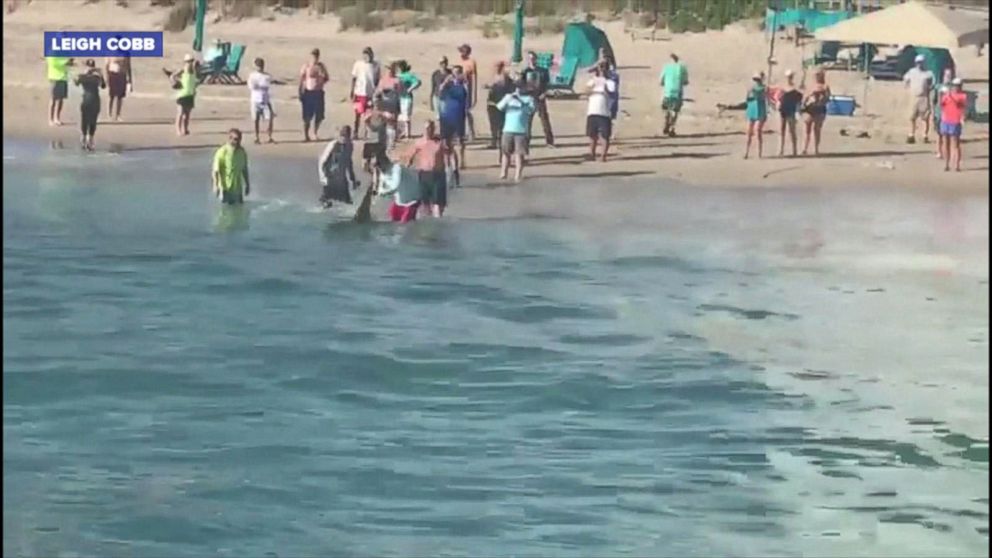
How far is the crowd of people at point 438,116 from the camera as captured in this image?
71.9ft

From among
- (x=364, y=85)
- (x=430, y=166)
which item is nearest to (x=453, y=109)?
(x=364, y=85)

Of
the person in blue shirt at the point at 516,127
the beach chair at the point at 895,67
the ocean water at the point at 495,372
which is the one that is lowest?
the ocean water at the point at 495,372

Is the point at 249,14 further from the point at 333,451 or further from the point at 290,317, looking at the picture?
the point at 333,451

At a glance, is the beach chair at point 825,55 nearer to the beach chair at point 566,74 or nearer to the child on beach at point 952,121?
the beach chair at point 566,74

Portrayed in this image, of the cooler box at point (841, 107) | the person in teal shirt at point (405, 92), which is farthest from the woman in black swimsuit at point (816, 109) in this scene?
the person in teal shirt at point (405, 92)

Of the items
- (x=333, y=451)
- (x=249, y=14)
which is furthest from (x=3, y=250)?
(x=249, y=14)

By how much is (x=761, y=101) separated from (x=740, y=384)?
1035 centimetres

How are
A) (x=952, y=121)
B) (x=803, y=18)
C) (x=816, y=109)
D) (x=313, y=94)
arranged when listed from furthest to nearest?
(x=803, y=18)
(x=313, y=94)
(x=816, y=109)
(x=952, y=121)

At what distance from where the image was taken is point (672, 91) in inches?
1062

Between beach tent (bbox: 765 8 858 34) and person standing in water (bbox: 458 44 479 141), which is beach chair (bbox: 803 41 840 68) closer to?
beach tent (bbox: 765 8 858 34)

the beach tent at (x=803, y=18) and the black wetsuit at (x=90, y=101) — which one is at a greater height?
the beach tent at (x=803, y=18)

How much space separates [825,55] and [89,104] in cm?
1166

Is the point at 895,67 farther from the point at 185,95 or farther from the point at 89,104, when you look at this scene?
the point at 89,104

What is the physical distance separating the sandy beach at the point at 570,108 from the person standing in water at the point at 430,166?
8.73 ft
